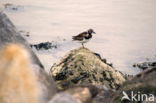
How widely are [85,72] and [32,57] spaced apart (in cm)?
362

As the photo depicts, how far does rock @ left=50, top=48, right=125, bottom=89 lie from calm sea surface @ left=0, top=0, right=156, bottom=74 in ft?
9.49

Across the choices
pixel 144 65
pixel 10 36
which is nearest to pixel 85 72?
pixel 10 36

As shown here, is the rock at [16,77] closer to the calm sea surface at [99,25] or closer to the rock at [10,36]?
the rock at [10,36]

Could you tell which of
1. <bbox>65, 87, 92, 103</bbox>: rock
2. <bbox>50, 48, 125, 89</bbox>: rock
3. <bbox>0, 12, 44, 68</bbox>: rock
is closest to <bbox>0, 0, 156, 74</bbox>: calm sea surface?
<bbox>50, 48, 125, 89</bbox>: rock

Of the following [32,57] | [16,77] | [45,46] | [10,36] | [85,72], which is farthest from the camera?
[45,46]

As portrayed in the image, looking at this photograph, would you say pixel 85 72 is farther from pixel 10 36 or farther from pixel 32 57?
pixel 32 57

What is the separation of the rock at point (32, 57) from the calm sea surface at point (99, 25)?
6276 mm

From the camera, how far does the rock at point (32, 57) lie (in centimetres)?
605

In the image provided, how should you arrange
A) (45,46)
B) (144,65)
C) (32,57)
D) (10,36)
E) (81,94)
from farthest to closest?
1. (45,46)
2. (144,65)
3. (10,36)
4. (32,57)
5. (81,94)

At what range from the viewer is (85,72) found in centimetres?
1048

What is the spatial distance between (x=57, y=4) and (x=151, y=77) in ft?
53.2

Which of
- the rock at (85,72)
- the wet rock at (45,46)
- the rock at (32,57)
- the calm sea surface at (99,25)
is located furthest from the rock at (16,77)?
the wet rock at (45,46)

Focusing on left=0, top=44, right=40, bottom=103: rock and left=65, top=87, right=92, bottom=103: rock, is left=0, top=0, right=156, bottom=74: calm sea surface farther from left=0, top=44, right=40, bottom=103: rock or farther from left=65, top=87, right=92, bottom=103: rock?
left=0, top=44, right=40, bottom=103: rock

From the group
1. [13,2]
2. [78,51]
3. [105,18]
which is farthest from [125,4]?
[78,51]
